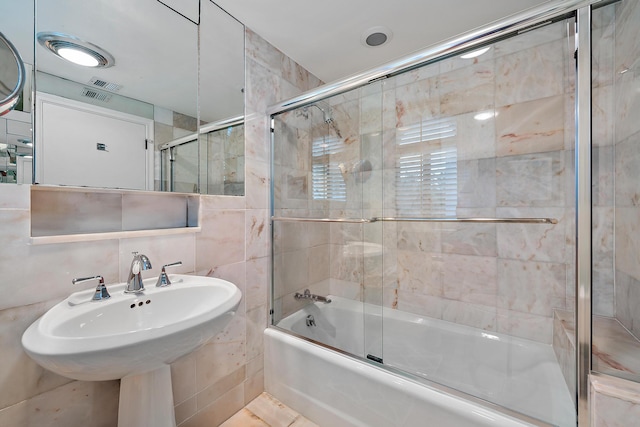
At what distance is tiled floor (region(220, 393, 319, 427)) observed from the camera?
4.78 ft

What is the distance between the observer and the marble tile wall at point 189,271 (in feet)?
2.74

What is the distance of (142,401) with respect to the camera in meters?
Answer: 0.90

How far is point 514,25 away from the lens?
976mm

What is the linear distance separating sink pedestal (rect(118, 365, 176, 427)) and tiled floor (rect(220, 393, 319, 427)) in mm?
693

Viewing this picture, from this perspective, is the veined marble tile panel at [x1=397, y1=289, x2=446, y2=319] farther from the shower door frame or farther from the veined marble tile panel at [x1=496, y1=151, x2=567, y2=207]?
the shower door frame

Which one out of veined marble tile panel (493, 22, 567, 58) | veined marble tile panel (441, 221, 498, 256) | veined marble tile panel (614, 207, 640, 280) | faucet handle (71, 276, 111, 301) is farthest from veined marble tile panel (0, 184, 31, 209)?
veined marble tile panel (614, 207, 640, 280)

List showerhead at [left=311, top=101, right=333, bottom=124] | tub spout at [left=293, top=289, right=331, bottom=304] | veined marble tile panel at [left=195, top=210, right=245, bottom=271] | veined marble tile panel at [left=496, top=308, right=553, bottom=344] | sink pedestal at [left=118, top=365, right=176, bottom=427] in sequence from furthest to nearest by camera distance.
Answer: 1. tub spout at [left=293, top=289, right=331, bottom=304]
2. showerhead at [left=311, top=101, right=333, bottom=124]
3. veined marble tile panel at [left=496, top=308, right=553, bottom=344]
4. veined marble tile panel at [left=195, top=210, right=245, bottom=271]
5. sink pedestal at [left=118, top=365, right=176, bottom=427]

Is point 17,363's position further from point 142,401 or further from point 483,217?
point 483,217

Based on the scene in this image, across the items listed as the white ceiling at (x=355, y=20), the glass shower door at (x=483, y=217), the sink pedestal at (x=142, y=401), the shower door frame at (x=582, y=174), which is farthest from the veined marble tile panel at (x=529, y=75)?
the sink pedestal at (x=142, y=401)

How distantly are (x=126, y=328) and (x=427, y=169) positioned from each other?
181cm

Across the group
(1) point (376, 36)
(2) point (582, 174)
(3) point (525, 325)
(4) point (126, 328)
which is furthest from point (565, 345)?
(1) point (376, 36)

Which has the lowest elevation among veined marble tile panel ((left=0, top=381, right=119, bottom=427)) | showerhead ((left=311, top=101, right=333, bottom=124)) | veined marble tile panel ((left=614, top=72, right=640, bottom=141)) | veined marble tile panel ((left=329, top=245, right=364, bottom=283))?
veined marble tile panel ((left=0, top=381, right=119, bottom=427))

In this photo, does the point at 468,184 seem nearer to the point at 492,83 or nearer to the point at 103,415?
the point at 492,83

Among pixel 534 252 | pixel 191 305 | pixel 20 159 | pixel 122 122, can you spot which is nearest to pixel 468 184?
pixel 534 252
